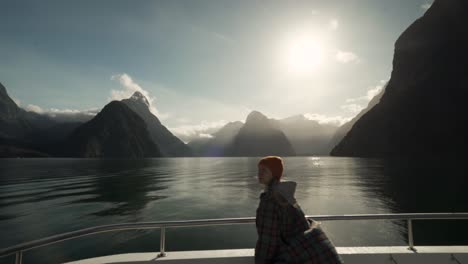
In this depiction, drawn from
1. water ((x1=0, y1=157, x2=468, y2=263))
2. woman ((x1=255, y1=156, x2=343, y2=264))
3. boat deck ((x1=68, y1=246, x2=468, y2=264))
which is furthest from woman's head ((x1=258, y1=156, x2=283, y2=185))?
water ((x1=0, y1=157, x2=468, y2=263))

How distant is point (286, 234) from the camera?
8.81ft

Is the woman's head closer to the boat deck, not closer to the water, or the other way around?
the boat deck

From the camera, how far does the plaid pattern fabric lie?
101 inches

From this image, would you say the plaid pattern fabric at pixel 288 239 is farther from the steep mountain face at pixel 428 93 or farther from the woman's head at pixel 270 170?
the steep mountain face at pixel 428 93

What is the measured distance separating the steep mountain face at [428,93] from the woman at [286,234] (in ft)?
493

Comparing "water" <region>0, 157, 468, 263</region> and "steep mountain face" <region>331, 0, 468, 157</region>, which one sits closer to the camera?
"water" <region>0, 157, 468, 263</region>

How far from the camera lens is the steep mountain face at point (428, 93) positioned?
393ft

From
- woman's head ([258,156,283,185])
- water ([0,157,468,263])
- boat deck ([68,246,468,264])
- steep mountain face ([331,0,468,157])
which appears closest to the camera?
woman's head ([258,156,283,185])

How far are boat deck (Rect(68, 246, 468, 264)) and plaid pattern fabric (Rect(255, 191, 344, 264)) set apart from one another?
1520 millimetres

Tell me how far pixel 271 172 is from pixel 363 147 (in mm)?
181639

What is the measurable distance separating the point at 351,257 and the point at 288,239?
7.12 feet

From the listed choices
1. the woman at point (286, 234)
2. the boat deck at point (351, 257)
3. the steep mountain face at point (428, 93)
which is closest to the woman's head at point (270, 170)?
the woman at point (286, 234)

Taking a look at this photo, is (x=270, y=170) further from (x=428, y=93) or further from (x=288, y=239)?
(x=428, y=93)

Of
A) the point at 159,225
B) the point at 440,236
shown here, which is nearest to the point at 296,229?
the point at 159,225
